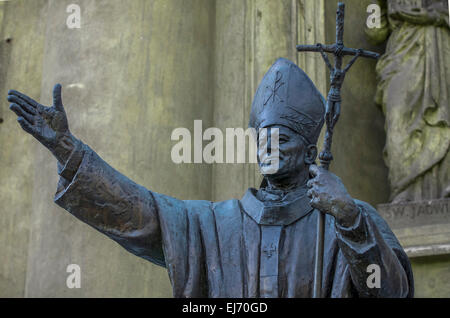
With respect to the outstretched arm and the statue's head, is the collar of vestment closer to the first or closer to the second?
the statue's head

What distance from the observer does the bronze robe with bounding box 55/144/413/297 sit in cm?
404

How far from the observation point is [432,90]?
7.14 metres

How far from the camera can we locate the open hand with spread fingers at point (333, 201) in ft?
12.5

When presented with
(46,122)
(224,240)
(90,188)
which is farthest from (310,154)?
(46,122)

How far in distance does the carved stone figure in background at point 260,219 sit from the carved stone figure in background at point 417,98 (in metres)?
2.70

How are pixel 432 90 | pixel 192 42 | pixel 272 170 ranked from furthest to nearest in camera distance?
pixel 192 42, pixel 432 90, pixel 272 170

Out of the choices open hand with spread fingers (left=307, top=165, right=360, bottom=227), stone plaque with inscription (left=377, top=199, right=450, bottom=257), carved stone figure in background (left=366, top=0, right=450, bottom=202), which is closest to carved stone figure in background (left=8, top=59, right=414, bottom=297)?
open hand with spread fingers (left=307, top=165, right=360, bottom=227)

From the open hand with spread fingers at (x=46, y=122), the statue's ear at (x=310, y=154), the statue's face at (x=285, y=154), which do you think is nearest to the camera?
the open hand with spread fingers at (x=46, y=122)

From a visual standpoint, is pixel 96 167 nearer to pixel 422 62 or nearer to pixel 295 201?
pixel 295 201

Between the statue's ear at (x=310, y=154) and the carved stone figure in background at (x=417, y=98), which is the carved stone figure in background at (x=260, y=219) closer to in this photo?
the statue's ear at (x=310, y=154)

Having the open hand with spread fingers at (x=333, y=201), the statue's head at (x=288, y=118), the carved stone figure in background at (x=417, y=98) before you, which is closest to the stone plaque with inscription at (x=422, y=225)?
the carved stone figure in background at (x=417, y=98)

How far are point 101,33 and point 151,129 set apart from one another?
85 cm
